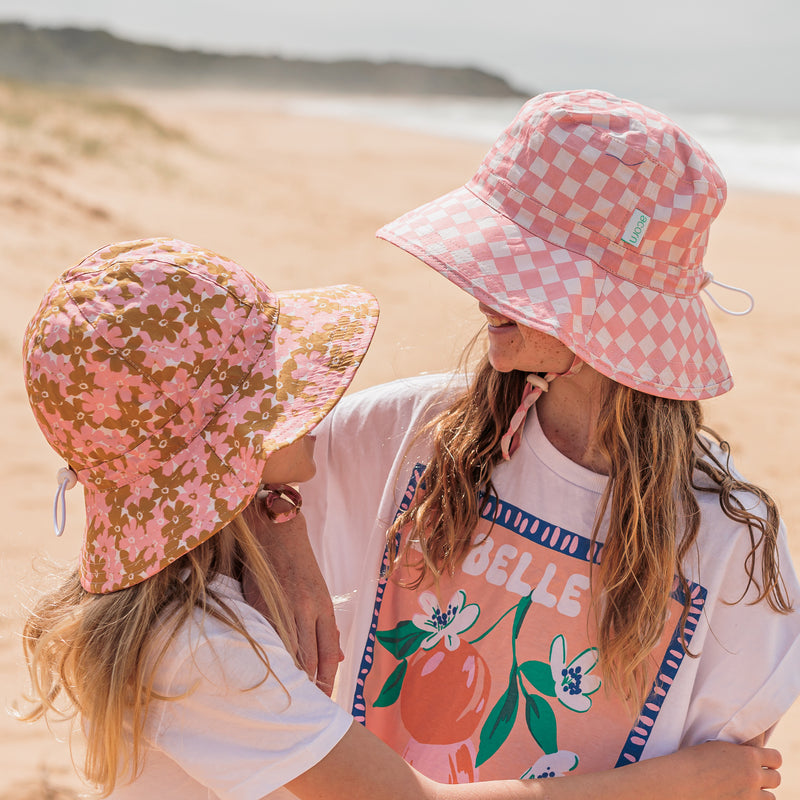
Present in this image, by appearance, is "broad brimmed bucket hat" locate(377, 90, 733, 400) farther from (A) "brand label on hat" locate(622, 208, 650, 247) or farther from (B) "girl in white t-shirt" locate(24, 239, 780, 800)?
(B) "girl in white t-shirt" locate(24, 239, 780, 800)

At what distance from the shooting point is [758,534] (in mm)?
1456

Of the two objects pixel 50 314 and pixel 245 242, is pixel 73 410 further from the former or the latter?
pixel 245 242

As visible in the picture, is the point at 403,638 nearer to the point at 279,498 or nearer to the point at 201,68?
the point at 279,498

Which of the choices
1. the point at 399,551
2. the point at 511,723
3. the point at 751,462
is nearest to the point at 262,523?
the point at 399,551

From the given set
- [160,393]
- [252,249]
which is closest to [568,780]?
[160,393]

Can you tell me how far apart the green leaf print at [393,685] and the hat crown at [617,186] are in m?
0.85

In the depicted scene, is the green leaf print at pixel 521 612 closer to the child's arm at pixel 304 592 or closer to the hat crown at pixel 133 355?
the child's arm at pixel 304 592

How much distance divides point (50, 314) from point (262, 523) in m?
0.52

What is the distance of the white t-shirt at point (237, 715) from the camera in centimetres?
123

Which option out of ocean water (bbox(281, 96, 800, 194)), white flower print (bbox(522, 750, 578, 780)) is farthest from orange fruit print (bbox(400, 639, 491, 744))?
ocean water (bbox(281, 96, 800, 194))

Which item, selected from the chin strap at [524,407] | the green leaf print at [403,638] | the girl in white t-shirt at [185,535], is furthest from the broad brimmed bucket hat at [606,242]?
the green leaf print at [403,638]

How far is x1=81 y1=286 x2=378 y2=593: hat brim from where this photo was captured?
4.22 ft

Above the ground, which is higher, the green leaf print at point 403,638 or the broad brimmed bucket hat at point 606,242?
the broad brimmed bucket hat at point 606,242

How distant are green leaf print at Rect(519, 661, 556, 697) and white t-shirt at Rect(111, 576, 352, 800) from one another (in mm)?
456
